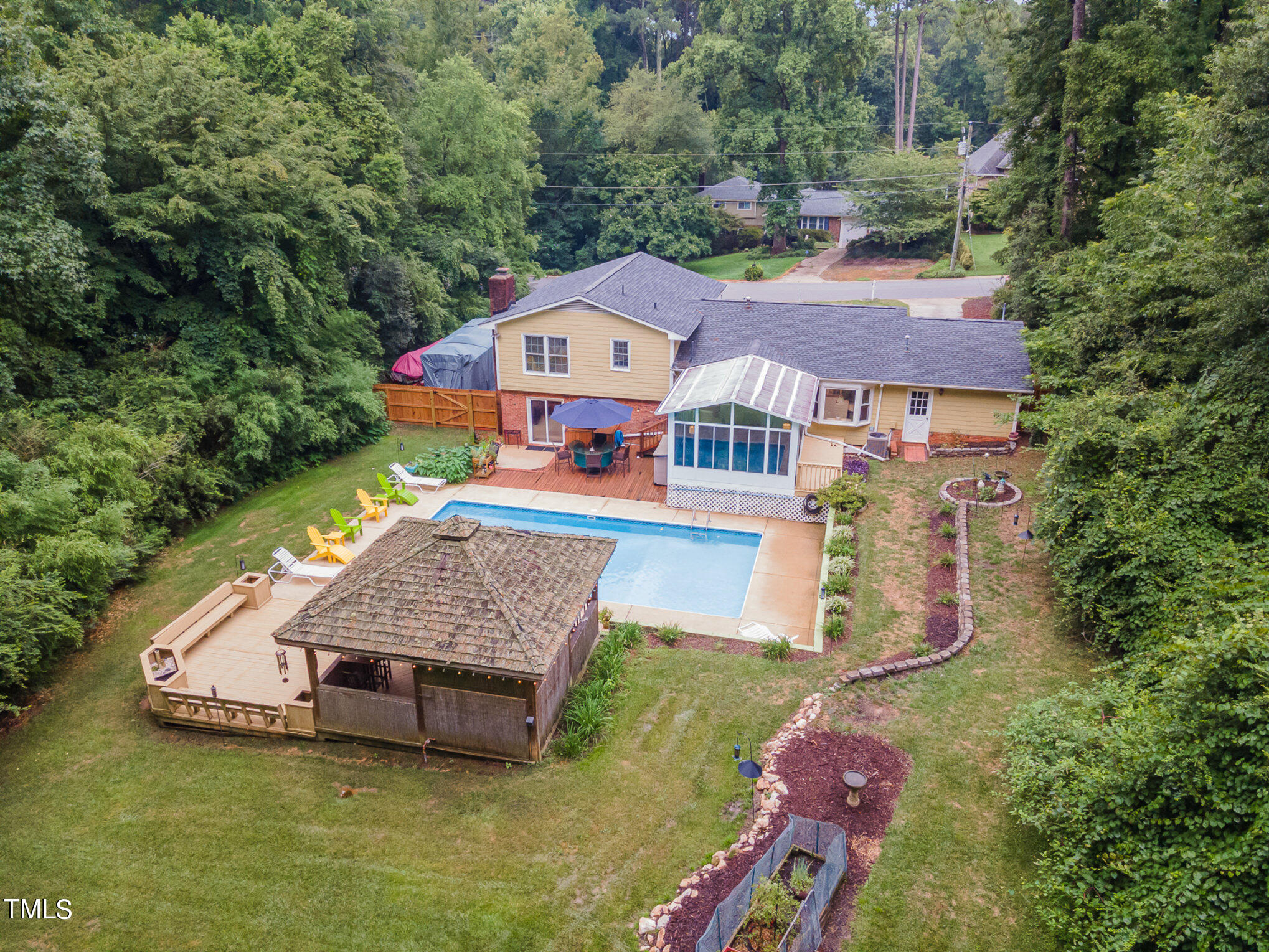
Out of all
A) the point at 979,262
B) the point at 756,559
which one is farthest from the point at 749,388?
the point at 979,262

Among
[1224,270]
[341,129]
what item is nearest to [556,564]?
[1224,270]

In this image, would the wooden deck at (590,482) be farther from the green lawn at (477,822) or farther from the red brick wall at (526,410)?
the green lawn at (477,822)

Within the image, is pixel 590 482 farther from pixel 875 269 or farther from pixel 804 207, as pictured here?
pixel 804 207

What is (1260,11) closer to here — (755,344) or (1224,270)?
(1224,270)

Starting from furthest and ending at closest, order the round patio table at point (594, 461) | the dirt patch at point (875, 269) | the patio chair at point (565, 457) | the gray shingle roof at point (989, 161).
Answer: the gray shingle roof at point (989, 161) < the dirt patch at point (875, 269) < the patio chair at point (565, 457) < the round patio table at point (594, 461)

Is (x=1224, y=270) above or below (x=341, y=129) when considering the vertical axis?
below

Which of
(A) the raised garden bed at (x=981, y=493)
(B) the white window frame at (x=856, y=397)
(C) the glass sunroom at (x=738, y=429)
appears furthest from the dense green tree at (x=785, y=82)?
(A) the raised garden bed at (x=981, y=493)
